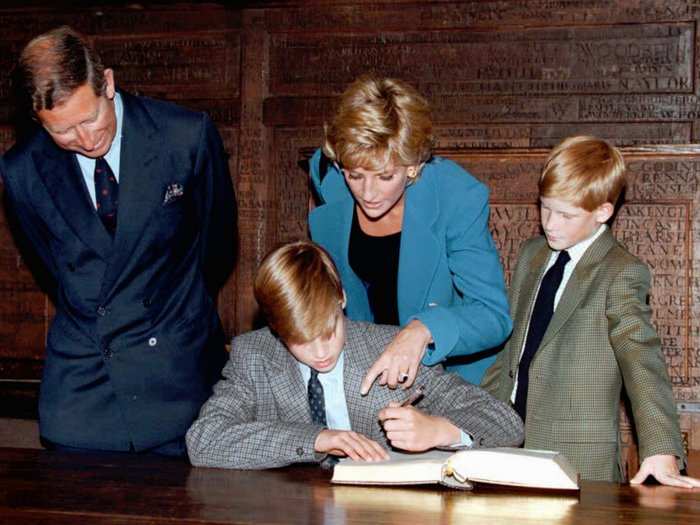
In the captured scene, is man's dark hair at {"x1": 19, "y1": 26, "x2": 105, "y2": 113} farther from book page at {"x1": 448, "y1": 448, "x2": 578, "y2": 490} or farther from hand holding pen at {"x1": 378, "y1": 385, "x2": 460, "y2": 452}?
book page at {"x1": 448, "y1": 448, "x2": 578, "y2": 490}

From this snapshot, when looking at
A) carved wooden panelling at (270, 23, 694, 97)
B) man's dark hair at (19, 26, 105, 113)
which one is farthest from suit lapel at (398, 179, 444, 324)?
carved wooden panelling at (270, 23, 694, 97)

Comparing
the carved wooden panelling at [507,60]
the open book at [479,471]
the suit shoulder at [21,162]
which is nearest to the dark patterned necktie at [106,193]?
the suit shoulder at [21,162]

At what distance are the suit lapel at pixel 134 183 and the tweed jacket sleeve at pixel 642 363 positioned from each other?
1437 mm

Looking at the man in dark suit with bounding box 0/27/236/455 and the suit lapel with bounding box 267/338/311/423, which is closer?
the suit lapel with bounding box 267/338/311/423

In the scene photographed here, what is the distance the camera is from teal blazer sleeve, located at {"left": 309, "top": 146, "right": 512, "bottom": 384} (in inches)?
105

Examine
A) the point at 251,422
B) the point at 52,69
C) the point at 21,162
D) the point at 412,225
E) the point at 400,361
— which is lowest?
the point at 251,422

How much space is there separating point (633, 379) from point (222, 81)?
284 cm

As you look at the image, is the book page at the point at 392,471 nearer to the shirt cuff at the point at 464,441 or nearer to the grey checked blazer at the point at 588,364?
the shirt cuff at the point at 464,441

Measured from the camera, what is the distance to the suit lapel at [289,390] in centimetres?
246

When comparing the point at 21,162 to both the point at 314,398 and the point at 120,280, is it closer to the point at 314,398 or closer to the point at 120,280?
the point at 120,280

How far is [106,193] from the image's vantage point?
2678 mm

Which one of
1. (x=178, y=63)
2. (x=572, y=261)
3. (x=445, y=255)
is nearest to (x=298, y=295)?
(x=445, y=255)

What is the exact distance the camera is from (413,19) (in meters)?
4.53

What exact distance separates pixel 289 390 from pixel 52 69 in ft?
3.38
